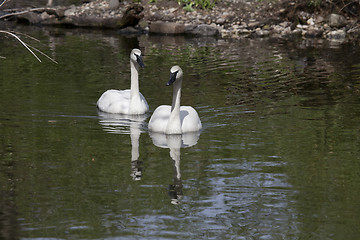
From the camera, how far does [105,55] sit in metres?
25.5

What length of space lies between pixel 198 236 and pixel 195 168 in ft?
10.5

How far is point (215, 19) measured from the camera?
34.5m

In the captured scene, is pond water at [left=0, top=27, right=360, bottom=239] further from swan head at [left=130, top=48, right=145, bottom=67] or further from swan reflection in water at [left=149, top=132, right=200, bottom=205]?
swan head at [left=130, top=48, right=145, bottom=67]

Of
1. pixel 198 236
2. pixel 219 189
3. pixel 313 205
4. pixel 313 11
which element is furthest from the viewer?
pixel 313 11

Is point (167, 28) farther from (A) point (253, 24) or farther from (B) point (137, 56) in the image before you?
(B) point (137, 56)

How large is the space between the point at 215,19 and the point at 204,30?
1.45 metres

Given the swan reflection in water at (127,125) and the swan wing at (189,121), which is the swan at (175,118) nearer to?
the swan wing at (189,121)

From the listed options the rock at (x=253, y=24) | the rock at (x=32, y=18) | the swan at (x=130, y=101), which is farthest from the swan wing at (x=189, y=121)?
the rock at (x=32, y=18)

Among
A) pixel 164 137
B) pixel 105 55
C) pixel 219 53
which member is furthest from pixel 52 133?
pixel 219 53

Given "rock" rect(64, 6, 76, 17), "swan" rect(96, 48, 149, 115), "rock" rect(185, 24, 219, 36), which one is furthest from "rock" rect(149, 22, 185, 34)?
"swan" rect(96, 48, 149, 115)

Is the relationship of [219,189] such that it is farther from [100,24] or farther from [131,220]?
[100,24]

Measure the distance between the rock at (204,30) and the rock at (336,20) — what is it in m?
5.18

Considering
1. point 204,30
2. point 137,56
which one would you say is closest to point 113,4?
point 204,30

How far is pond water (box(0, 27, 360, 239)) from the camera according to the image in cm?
874
